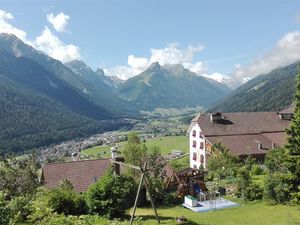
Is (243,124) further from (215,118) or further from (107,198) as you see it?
(107,198)

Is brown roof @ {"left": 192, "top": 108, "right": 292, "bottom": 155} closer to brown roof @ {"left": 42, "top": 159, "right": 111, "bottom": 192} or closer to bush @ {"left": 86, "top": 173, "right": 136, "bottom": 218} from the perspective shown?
brown roof @ {"left": 42, "top": 159, "right": 111, "bottom": 192}

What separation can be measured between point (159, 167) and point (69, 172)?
10.7 metres

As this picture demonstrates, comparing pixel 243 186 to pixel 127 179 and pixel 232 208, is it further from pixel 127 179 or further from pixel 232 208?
pixel 127 179

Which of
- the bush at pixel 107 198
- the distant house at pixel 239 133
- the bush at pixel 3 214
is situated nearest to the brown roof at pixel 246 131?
the distant house at pixel 239 133

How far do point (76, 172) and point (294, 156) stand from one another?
24.9m

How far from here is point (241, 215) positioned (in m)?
35.1

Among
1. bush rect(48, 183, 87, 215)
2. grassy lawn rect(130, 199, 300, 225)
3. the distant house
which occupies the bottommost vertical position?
grassy lawn rect(130, 199, 300, 225)

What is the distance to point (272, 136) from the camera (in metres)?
77.2

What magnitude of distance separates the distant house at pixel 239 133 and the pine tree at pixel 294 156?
31227 millimetres

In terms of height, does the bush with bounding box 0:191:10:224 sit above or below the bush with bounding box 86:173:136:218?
above

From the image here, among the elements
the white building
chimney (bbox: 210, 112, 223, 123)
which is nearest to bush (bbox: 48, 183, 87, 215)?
the white building

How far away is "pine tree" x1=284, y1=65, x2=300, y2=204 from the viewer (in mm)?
36103

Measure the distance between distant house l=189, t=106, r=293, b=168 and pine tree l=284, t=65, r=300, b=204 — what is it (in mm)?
31227

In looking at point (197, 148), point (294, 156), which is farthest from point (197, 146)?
point (294, 156)
